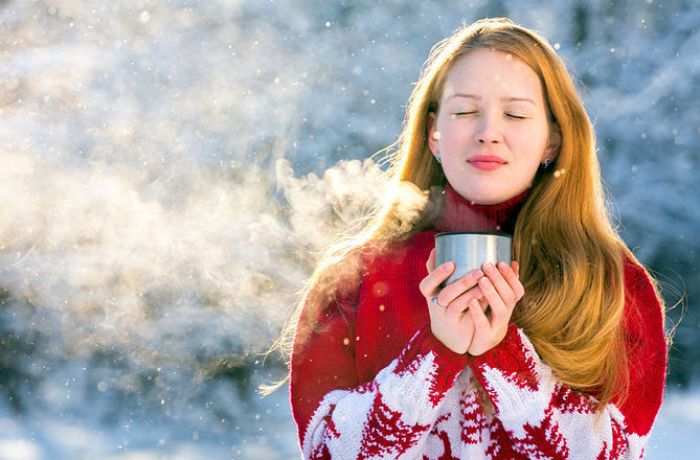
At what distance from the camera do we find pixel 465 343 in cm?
207

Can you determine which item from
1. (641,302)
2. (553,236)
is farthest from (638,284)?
(553,236)

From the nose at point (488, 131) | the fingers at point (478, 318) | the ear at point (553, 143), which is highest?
the ear at point (553, 143)

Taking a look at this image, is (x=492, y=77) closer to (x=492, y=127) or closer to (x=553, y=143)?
(x=492, y=127)

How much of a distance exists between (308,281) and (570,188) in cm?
99

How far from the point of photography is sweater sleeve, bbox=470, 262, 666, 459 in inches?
82.2

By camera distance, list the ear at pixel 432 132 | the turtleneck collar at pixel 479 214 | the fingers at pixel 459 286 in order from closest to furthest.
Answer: the fingers at pixel 459 286 → the turtleneck collar at pixel 479 214 → the ear at pixel 432 132

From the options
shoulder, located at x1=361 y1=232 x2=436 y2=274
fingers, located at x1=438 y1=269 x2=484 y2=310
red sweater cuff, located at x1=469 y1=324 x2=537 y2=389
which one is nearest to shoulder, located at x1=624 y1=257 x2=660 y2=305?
red sweater cuff, located at x1=469 y1=324 x2=537 y2=389

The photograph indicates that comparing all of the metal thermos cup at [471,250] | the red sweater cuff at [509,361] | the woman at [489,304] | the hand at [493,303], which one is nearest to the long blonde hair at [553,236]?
the woman at [489,304]

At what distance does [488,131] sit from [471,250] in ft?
1.87

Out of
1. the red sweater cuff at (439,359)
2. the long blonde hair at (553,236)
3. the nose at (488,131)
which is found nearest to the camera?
the red sweater cuff at (439,359)

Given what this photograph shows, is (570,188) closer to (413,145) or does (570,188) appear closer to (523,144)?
(523,144)

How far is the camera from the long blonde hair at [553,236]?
2291 mm

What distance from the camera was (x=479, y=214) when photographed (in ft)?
8.36

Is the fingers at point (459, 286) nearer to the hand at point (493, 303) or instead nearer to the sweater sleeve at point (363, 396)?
the hand at point (493, 303)
